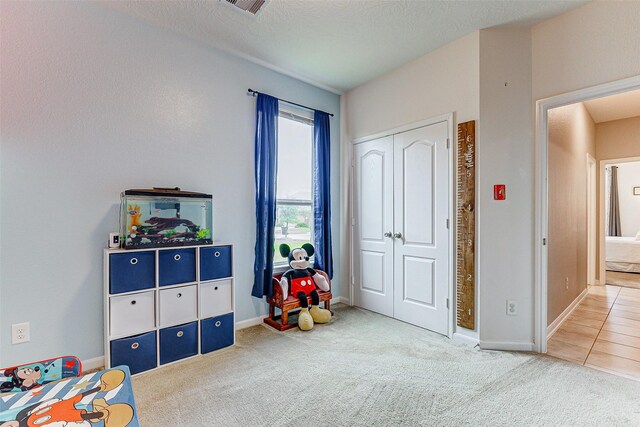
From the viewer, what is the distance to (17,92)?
2.02 m

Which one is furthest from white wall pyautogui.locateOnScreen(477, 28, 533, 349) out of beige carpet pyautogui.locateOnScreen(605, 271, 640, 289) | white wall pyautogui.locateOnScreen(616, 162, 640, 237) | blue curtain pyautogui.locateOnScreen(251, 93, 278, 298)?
white wall pyautogui.locateOnScreen(616, 162, 640, 237)

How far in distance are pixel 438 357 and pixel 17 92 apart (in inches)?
141

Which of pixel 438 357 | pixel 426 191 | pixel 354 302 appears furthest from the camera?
pixel 354 302

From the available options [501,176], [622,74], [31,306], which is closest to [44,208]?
[31,306]

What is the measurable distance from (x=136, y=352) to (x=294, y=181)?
2.18 meters

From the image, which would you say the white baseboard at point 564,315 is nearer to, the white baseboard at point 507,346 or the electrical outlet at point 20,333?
the white baseboard at point 507,346

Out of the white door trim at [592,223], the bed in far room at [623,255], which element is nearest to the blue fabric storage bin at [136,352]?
the white door trim at [592,223]

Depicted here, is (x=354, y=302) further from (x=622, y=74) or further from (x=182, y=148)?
(x=622, y=74)

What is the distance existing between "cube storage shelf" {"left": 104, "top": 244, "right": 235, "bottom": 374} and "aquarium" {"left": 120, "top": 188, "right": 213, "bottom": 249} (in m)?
0.10

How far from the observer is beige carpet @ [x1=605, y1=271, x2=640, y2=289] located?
485cm

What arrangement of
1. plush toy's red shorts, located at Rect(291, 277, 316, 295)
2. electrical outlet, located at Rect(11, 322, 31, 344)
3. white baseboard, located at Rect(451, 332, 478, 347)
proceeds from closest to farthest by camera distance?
electrical outlet, located at Rect(11, 322, 31, 344)
white baseboard, located at Rect(451, 332, 478, 347)
plush toy's red shorts, located at Rect(291, 277, 316, 295)

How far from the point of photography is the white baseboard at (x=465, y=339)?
2644 millimetres

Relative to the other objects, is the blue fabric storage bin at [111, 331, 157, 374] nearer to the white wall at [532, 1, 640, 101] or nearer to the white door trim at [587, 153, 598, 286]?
the white wall at [532, 1, 640, 101]

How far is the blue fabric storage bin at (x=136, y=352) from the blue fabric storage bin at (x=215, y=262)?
565 millimetres
